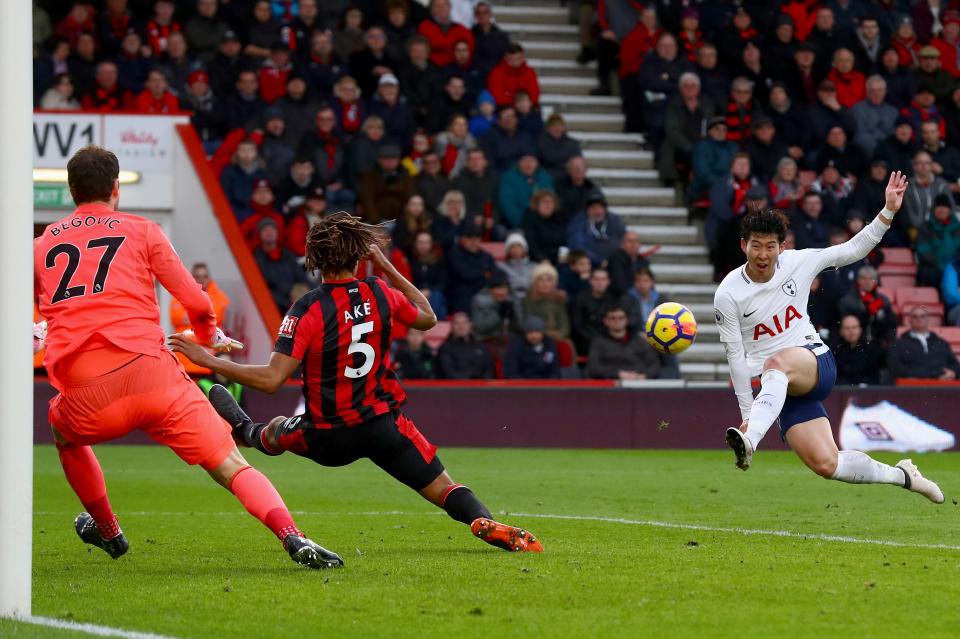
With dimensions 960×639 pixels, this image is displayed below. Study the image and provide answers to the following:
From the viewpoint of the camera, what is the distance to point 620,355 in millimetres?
19203

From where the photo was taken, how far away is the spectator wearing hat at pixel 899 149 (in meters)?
22.7

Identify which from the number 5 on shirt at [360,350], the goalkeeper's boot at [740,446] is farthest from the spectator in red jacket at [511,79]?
the number 5 on shirt at [360,350]

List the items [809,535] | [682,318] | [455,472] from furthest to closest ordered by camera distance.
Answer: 1. [455,472]
2. [682,318]
3. [809,535]

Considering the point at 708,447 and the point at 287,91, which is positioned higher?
the point at 287,91

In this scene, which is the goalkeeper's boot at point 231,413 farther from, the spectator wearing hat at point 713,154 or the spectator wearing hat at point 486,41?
the spectator wearing hat at point 486,41

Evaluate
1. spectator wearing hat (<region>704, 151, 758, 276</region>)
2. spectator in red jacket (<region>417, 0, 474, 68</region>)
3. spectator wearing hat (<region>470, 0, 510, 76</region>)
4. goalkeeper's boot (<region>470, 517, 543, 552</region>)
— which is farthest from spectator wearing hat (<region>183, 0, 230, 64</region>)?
goalkeeper's boot (<region>470, 517, 543, 552</region>)

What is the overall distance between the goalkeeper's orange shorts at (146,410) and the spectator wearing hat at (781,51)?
58.3ft

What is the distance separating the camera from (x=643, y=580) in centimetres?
749

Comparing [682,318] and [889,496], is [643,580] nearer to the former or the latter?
[682,318]

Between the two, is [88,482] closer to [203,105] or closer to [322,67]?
[203,105]

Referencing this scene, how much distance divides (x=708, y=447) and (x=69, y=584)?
11.9 meters

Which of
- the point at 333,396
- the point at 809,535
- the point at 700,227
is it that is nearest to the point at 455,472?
the point at 809,535

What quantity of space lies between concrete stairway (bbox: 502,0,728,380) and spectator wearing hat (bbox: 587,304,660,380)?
213 cm

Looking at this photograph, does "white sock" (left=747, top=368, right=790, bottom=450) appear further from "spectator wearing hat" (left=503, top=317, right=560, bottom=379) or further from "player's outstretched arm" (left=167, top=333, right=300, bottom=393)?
"spectator wearing hat" (left=503, top=317, right=560, bottom=379)
